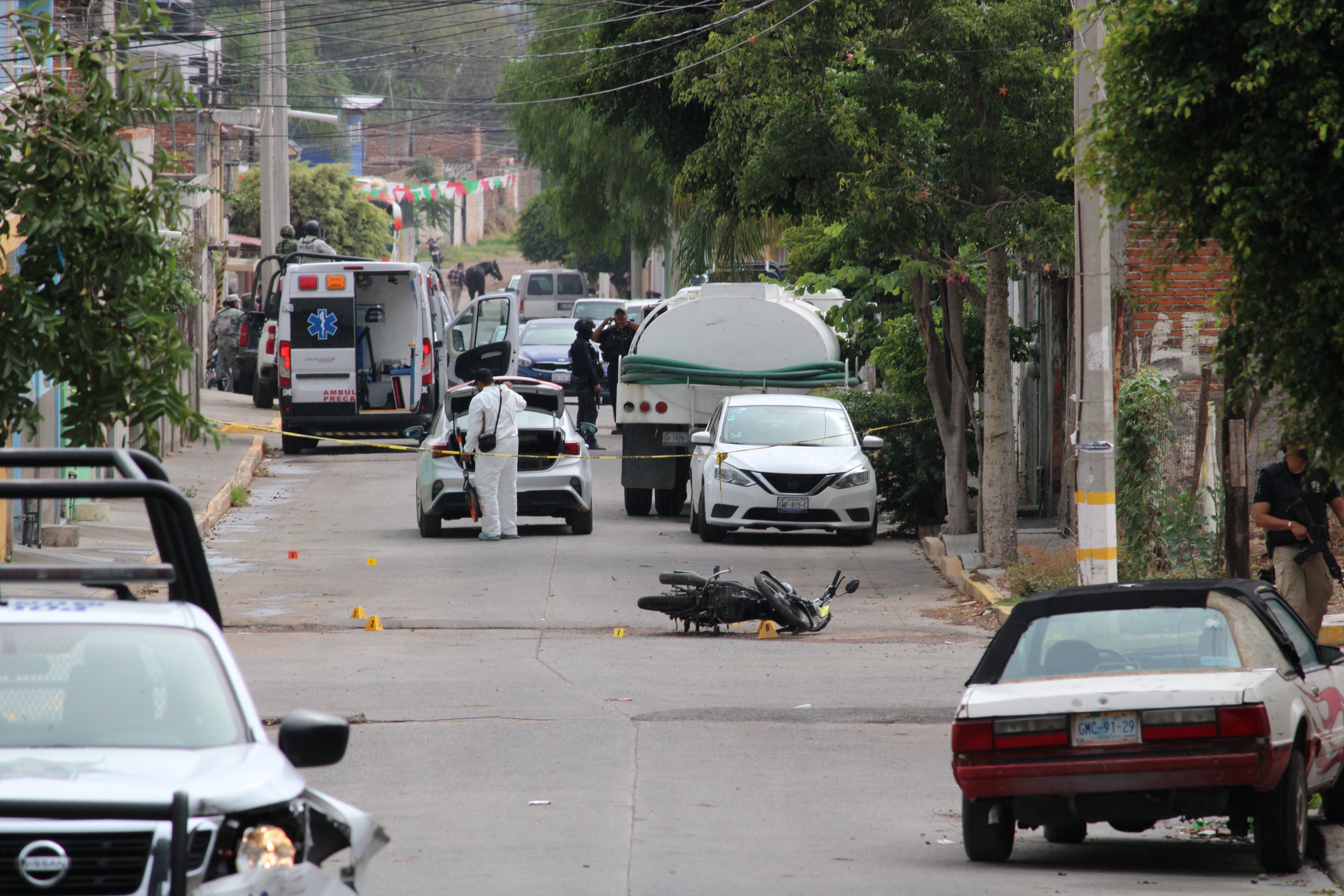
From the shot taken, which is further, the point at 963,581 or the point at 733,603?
the point at 963,581

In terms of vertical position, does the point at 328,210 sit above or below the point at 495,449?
above

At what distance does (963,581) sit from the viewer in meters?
16.7

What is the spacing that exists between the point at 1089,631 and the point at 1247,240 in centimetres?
191

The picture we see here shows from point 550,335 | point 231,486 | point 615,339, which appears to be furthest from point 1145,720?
point 550,335

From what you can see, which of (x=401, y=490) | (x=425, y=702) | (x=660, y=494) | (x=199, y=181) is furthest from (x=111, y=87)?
(x=199, y=181)

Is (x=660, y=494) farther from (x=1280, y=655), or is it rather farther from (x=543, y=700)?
(x=1280, y=655)

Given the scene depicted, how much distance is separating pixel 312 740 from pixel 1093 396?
26.7 ft

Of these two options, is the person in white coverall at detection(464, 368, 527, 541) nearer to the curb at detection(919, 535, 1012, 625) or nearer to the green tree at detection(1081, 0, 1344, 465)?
the curb at detection(919, 535, 1012, 625)

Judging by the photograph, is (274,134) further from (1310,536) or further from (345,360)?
(1310,536)

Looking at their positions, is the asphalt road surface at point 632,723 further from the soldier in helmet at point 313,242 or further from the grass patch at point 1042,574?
the soldier in helmet at point 313,242

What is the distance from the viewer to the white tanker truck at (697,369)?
73.4ft

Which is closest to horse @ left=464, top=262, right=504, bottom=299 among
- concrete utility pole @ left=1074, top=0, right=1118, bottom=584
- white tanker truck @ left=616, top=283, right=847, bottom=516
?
white tanker truck @ left=616, top=283, right=847, bottom=516

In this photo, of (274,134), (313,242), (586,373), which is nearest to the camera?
(586,373)

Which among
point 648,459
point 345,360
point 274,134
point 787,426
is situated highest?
point 274,134
